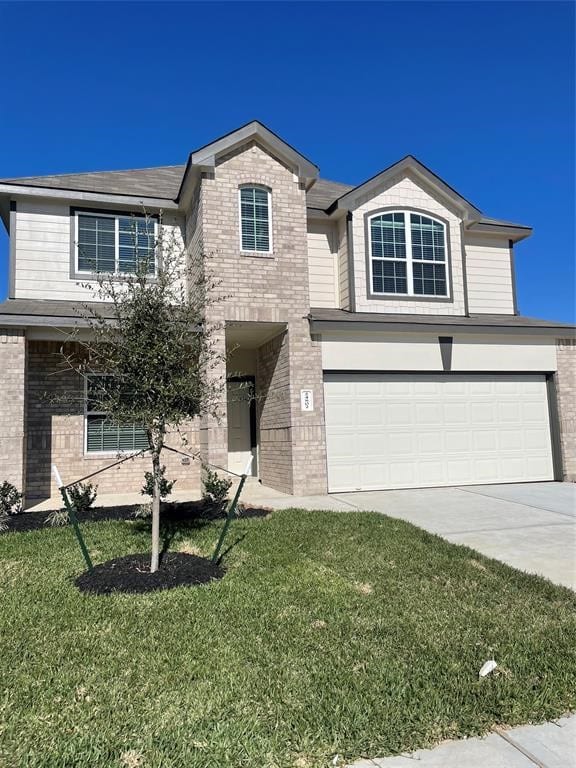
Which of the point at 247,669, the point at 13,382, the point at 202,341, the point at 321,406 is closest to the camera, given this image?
the point at 247,669

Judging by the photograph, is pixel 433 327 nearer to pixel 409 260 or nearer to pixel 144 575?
pixel 409 260

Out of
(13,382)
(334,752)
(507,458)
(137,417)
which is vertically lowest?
(334,752)

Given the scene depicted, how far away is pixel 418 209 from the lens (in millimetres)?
13562

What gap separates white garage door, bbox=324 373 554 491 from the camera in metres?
12.0

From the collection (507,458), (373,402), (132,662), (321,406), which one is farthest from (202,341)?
(507,458)

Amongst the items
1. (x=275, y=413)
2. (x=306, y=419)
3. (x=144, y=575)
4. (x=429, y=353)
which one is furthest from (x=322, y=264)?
(x=144, y=575)

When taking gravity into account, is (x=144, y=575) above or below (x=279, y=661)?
above

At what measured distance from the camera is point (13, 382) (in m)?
10.5

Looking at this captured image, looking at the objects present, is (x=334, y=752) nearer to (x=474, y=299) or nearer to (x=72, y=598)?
(x=72, y=598)

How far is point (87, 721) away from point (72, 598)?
2254 mm

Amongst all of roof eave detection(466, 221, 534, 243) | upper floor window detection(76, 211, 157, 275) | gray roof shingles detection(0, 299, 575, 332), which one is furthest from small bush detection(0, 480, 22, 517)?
A: roof eave detection(466, 221, 534, 243)

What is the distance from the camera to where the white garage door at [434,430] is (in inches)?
473

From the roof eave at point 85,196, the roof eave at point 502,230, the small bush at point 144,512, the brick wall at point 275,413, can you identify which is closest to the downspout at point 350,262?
the brick wall at point 275,413

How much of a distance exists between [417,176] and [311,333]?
5.12 m
